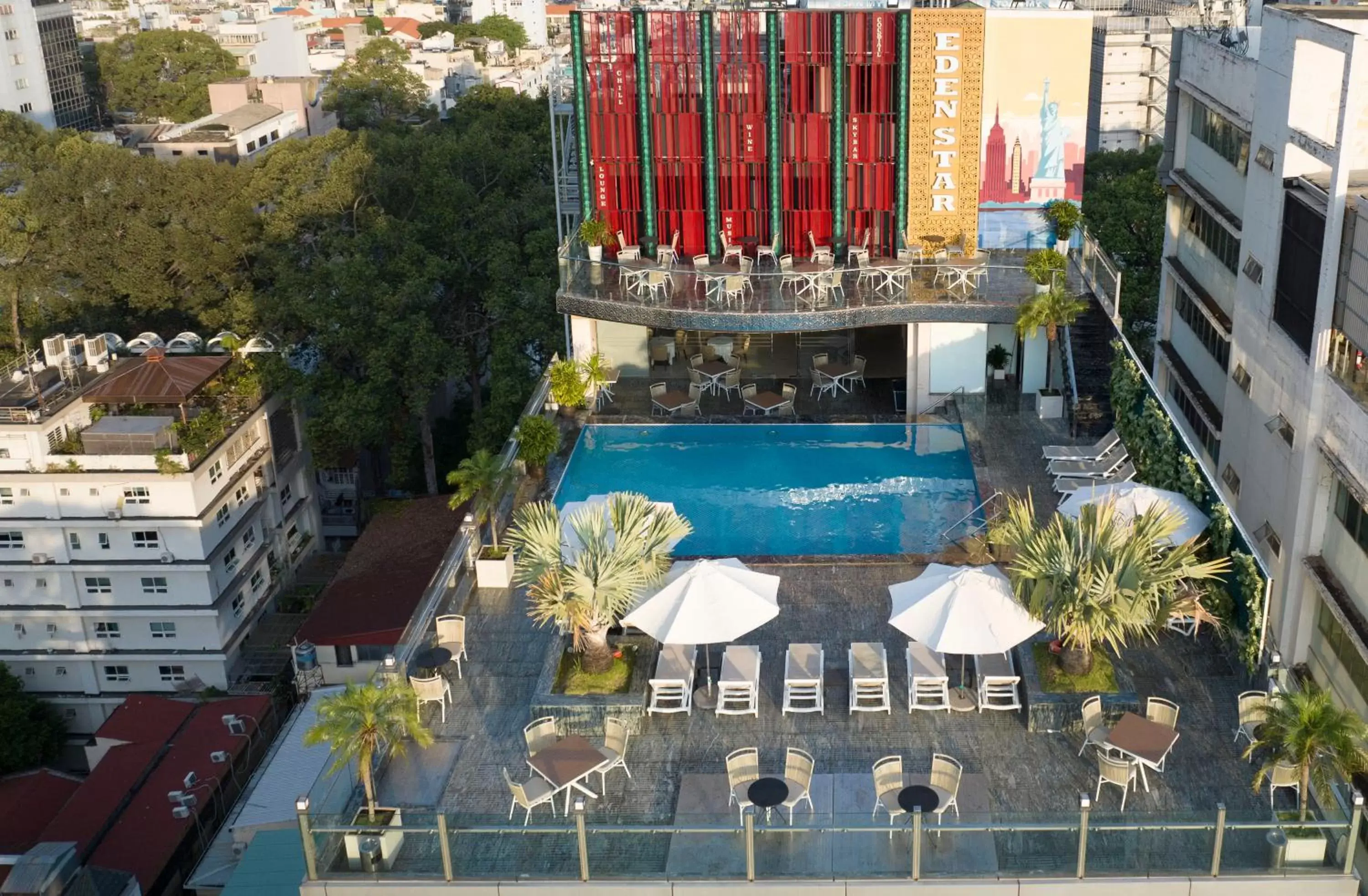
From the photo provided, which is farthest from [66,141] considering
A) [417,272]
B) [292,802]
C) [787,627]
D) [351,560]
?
[787,627]

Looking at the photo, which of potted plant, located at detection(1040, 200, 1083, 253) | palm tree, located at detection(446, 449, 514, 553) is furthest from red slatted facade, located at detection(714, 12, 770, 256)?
palm tree, located at detection(446, 449, 514, 553)

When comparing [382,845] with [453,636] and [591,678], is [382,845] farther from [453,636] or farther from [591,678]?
[453,636]

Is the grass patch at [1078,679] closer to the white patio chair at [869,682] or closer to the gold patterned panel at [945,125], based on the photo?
the white patio chair at [869,682]

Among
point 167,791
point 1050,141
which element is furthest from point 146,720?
point 1050,141

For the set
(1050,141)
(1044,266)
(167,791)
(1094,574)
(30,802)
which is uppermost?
(1050,141)

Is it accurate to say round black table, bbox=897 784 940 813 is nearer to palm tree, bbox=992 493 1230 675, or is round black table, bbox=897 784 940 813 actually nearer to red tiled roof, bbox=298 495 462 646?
palm tree, bbox=992 493 1230 675

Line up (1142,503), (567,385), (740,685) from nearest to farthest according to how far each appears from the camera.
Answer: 1. (740,685)
2. (1142,503)
3. (567,385)

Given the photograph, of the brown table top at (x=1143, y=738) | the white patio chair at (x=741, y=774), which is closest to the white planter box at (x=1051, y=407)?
the brown table top at (x=1143, y=738)

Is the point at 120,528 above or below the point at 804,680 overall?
below
